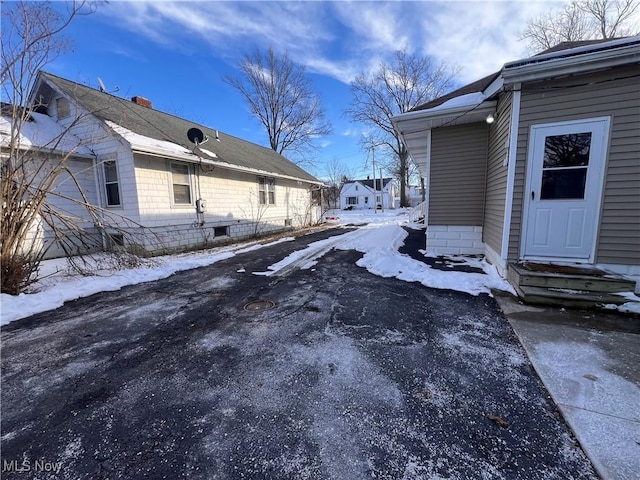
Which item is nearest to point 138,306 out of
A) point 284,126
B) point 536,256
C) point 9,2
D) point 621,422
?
point 9,2

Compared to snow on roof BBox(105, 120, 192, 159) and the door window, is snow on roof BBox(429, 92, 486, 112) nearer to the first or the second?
the door window

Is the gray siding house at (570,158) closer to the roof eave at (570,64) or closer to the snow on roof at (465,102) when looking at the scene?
the roof eave at (570,64)

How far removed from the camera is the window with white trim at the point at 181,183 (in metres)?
7.81

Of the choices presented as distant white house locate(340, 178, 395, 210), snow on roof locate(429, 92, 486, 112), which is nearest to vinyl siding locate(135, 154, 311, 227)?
snow on roof locate(429, 92, 486, 112)

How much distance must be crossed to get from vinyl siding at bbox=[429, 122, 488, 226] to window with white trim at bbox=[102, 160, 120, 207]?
828 centimetres

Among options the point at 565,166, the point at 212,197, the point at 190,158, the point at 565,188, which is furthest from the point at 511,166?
the point at 212,197

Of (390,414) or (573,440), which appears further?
(390,414)

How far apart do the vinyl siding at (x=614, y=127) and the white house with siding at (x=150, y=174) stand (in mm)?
7728

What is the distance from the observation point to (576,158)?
4086 millimetres

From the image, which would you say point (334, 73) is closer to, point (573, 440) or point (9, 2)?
point (9, 2)

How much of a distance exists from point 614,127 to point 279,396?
5524 millimetres

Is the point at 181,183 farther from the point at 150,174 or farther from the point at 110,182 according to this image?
the point at 110,182

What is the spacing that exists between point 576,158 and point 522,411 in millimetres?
4131

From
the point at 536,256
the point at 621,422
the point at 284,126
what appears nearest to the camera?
the point at 621,422
